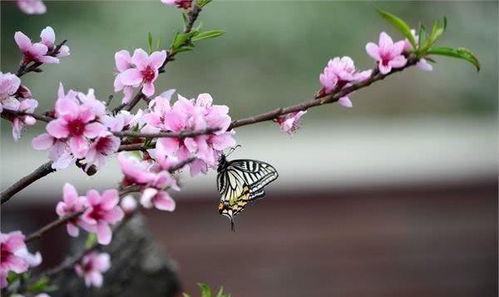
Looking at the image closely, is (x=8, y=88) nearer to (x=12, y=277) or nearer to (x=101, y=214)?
(x=101, y=214)

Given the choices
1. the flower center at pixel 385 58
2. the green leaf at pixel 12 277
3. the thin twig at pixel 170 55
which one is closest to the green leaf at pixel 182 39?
the thin twig at pixel 170 55

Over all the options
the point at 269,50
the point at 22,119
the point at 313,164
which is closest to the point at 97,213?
the point at 22,119

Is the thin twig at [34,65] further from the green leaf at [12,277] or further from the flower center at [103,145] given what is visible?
the green leaf at [12,277]

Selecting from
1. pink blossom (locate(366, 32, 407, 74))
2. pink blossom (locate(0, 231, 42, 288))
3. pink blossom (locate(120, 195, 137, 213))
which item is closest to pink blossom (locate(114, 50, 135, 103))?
pink blossom (locate(0, 231, 42, 288))

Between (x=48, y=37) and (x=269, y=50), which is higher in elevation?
(x=269, y=50)

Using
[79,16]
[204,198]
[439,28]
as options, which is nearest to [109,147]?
[439,28]

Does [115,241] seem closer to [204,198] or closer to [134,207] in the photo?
[134,207]
